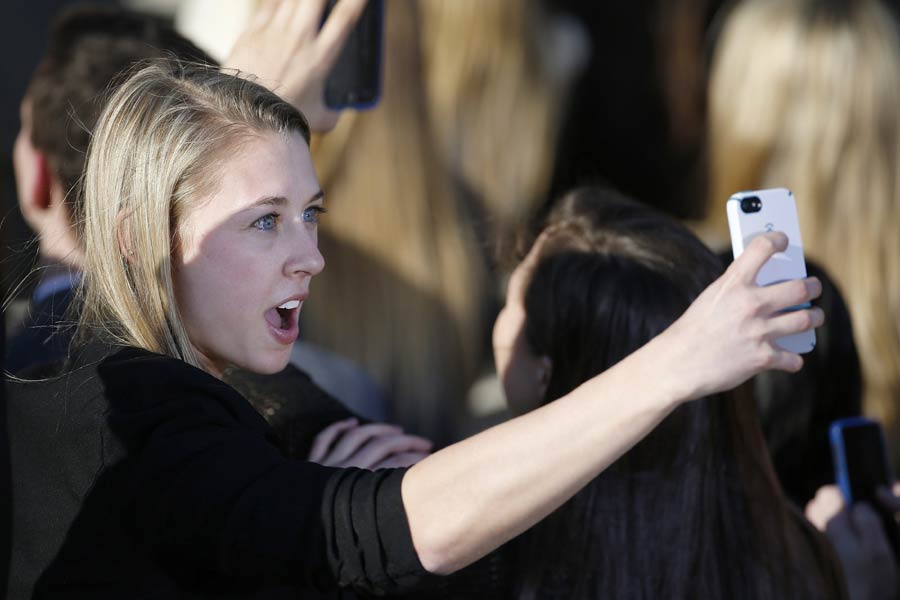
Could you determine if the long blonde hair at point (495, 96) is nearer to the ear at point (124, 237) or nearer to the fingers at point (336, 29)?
the fingers at point (336, 29)

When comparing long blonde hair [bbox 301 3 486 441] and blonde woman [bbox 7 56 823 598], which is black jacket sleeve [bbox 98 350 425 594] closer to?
blonde woman [bbox 7 56 823 598]

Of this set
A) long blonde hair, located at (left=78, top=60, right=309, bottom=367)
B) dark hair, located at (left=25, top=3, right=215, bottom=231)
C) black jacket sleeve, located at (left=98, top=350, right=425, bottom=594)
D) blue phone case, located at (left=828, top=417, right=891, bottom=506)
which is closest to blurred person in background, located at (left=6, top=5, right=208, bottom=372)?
dark hair, located at (left=25, top=3, right=215, bottom=231)

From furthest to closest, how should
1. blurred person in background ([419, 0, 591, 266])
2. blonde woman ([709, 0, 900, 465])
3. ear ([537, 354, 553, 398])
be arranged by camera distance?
blurred person in background ([419, 0, 591, 266]), blonde woman ([709, 0, 900, 465]), ear ([537, 354, 553, 398])

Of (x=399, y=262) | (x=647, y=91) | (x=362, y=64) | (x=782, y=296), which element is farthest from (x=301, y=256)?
(x=647, y=91)

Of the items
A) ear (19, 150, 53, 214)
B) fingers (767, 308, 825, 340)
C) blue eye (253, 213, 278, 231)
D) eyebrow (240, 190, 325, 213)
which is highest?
eyebrow (240, 190, 325, 213)

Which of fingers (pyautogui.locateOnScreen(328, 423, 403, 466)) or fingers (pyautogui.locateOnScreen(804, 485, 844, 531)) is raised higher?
fingers (pyautogui.locateOnScreen(328, 423, 403, 466))

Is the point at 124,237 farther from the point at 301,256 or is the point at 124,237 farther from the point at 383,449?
the point at 383,449

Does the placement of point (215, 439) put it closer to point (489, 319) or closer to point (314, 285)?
point (314, 285)

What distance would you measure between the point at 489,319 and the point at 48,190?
1.11 meters

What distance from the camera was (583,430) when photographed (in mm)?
1021

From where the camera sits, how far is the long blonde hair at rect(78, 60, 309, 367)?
126cm

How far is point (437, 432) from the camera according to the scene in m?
2.62

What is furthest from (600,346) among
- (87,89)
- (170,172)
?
(87,89)

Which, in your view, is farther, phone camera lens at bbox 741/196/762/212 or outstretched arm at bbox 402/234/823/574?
phone camera lens at bbox 741/196/762/212
